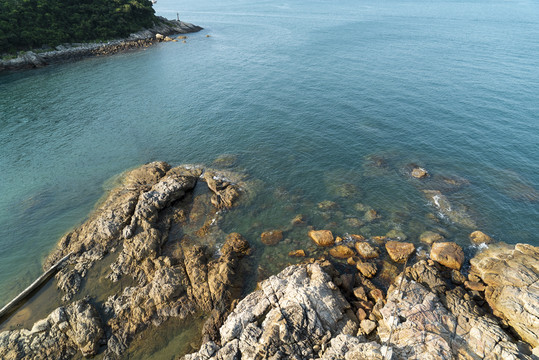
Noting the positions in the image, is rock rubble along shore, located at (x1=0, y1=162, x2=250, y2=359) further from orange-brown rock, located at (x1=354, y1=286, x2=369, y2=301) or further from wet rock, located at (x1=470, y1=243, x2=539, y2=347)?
wet rock, located at (x1=470, y1=243, x2=539, y2=347)

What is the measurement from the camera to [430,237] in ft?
119

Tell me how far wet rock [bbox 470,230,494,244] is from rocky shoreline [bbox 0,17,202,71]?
136m

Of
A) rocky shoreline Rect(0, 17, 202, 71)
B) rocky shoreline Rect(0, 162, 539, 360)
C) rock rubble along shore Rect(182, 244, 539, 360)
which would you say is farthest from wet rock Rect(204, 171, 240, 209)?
rocky shoreline Rect(0, 17, 202, 71)

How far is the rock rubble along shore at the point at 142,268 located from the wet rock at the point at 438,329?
16181 mm

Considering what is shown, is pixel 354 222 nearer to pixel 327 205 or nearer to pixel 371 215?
pixel 371 215

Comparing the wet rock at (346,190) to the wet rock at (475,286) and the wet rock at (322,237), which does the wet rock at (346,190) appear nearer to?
the wet rock at (322,237)

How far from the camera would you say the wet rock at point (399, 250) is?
33625 mm

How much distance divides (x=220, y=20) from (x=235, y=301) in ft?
678

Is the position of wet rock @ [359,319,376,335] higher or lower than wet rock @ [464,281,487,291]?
higher

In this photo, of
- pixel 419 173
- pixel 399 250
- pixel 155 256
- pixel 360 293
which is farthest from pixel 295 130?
pixel 360 293

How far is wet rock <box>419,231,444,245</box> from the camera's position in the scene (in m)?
36.1

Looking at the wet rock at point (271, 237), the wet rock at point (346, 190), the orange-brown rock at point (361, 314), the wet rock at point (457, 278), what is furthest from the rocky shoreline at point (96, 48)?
the wet rock at point (457, 278)

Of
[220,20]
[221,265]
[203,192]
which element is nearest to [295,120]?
[203,192]

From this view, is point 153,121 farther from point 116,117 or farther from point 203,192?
point 203,192
